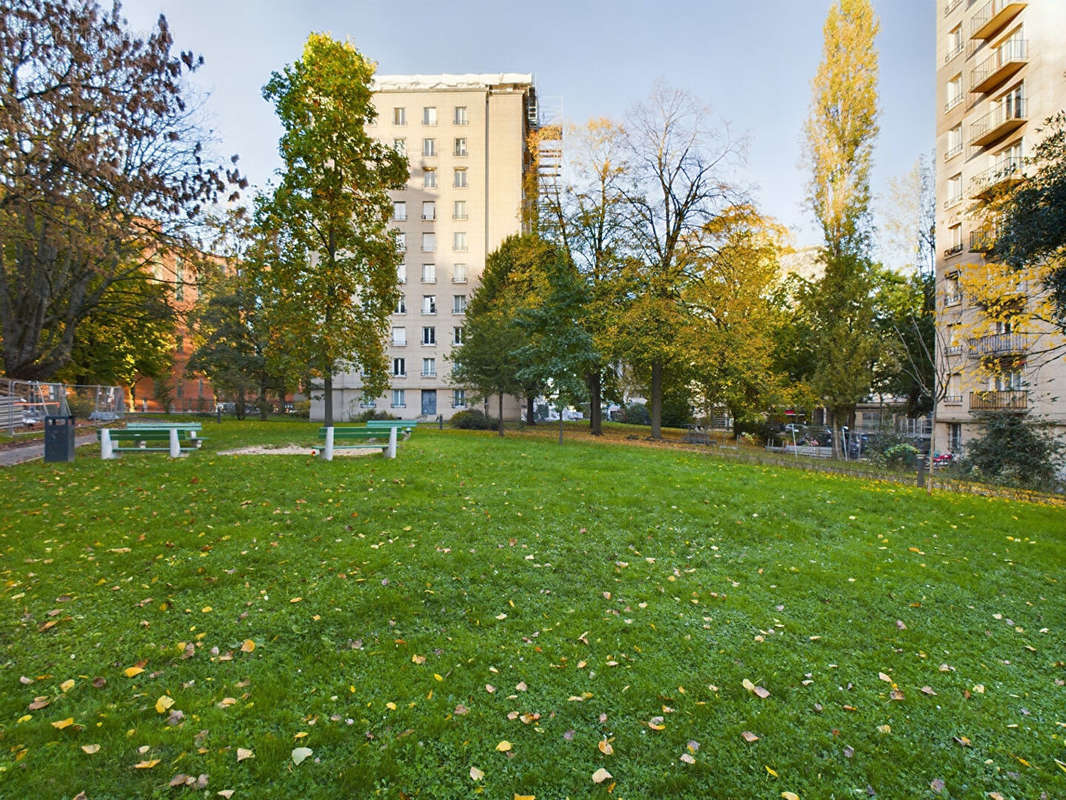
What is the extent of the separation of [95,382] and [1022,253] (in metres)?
43.7

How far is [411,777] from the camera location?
277 cm

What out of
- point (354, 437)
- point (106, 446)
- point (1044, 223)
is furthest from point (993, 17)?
point (106, 446)

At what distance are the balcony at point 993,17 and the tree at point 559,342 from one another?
69.1 feet

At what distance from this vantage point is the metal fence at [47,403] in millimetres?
15219

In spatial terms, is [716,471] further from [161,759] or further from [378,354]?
[378,354]

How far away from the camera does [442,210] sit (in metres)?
39.8

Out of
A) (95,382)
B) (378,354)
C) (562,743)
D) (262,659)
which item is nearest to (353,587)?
(262,659)

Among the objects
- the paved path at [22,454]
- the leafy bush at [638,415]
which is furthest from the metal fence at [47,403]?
Result: the leafy bush at [638,415]

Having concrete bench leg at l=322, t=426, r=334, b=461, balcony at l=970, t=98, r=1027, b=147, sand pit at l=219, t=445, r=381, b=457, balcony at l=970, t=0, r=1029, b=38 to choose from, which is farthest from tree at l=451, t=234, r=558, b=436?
balcony at l=970, t=0, r=1029, b=38

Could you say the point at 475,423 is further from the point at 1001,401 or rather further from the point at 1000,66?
the point at 1000,66

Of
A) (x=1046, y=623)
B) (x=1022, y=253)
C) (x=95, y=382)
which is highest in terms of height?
(x=1022, y=253)

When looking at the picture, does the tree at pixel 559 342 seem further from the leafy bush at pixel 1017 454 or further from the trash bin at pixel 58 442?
the trash bin at pixel 58 442

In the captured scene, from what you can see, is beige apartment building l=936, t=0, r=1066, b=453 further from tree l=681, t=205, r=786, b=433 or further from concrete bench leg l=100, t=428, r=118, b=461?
concrete bench leg l=100, t=428, r=118, b=461

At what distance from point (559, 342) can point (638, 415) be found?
→ 26775 millimetres
